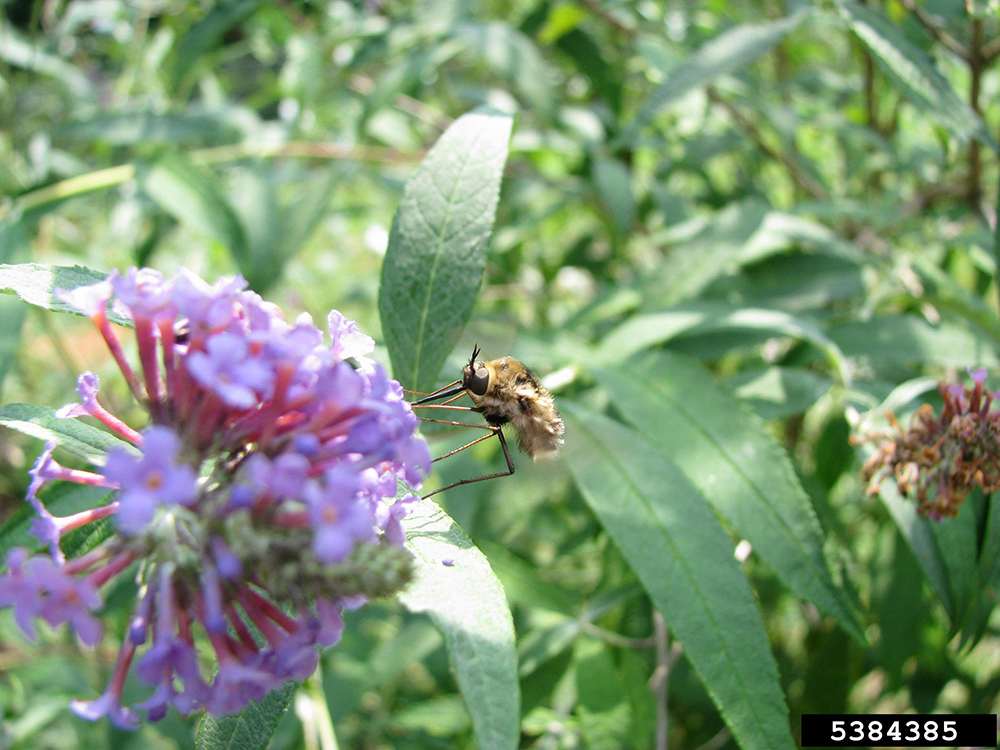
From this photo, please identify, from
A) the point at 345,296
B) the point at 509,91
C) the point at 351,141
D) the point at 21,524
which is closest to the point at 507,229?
the point at 351,141

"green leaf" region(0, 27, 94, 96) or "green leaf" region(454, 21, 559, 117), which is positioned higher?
"green leaf" region(454, 21, 559, 117)

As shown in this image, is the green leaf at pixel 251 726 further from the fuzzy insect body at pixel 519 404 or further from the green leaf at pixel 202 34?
the green leaf at pixel 202 34

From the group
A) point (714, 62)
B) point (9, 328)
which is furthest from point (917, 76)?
point (9, 328)

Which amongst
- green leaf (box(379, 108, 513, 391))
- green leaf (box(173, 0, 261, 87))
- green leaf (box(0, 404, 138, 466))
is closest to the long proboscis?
green leaf (box(379, 108, 513, 391))

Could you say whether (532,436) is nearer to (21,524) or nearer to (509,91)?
(21,524)

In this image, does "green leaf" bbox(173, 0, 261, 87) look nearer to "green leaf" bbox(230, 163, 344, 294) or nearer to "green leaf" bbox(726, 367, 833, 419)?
"green leaf" bbox(230, 163, 344, 294)

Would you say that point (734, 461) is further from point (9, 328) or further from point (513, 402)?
point (9, 328)

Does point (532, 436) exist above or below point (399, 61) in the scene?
below
